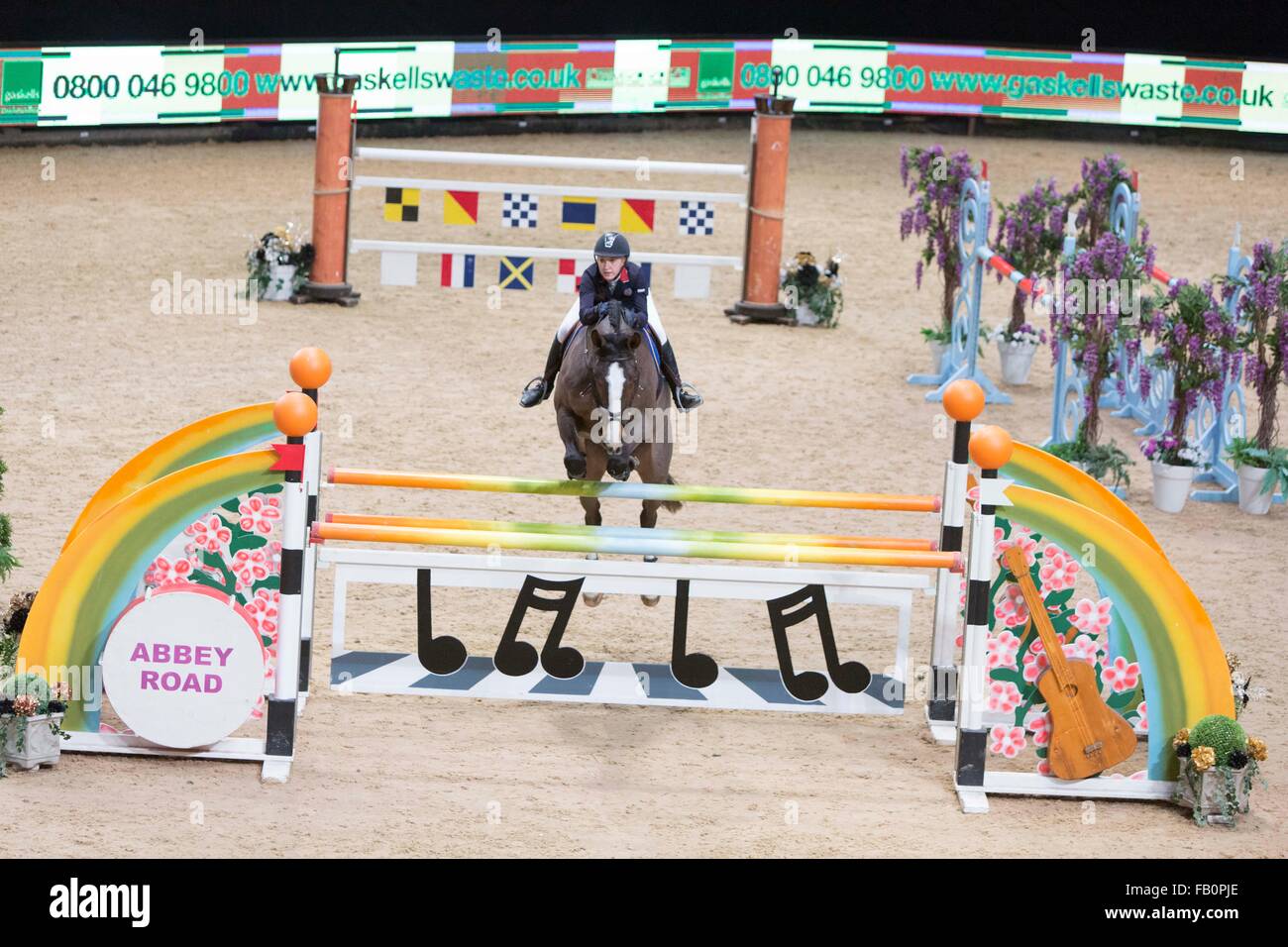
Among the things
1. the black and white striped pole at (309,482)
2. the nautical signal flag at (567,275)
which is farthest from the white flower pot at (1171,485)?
the black and white striped pole at (309,482)

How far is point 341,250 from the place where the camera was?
1574 cm

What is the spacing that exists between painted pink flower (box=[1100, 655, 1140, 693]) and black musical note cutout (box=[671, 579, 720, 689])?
1600 millimetres

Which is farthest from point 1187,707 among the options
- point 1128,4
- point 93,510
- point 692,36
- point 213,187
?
point 1128,4

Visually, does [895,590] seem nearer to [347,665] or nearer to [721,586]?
[721,586]

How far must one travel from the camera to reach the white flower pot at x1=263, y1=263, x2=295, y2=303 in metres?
15.7

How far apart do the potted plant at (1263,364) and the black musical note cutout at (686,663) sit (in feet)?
18.6

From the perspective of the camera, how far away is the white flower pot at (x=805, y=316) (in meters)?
16.2

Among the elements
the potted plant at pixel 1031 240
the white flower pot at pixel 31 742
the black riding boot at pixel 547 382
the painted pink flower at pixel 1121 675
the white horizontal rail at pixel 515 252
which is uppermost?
the potted plant at pixel 1031 240

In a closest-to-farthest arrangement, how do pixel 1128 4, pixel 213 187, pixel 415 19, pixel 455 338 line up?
pixel 455 338, pixel 213 187, pixel 415 19, pixel 1128 4

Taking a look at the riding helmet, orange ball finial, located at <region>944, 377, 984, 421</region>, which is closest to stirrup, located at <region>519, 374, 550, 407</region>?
the riding helmet

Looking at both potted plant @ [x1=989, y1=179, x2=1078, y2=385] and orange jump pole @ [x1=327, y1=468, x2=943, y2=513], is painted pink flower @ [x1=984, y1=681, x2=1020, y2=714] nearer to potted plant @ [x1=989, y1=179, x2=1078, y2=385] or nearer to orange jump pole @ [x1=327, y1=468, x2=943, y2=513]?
orange jump pole @ [x1=327, y1=468, x2=943, y2=513]

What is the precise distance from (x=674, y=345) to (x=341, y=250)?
320 cm

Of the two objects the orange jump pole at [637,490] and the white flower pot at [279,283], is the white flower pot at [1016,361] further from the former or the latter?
the orange jump pole at [637,490]

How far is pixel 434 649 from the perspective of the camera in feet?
24.0
